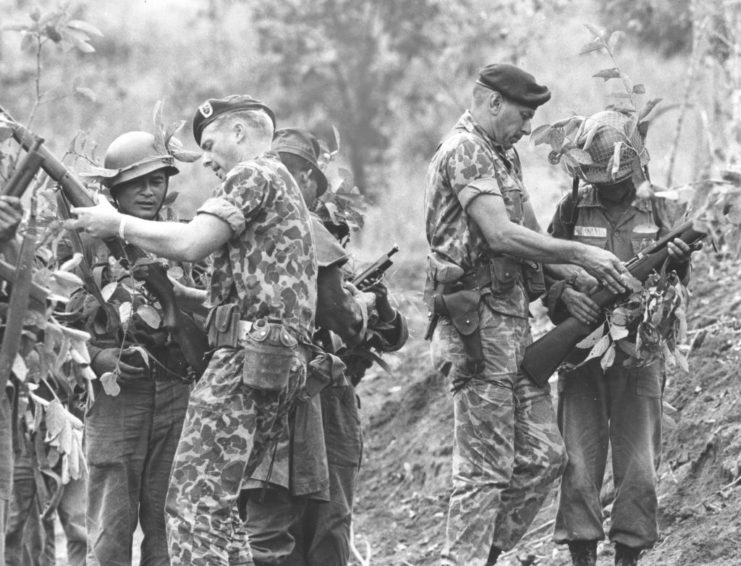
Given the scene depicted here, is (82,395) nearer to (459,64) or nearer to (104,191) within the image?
(104,191)

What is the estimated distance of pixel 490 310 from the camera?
613 cm

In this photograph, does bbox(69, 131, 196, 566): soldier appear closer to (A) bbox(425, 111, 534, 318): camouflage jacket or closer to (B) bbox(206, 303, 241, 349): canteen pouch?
(B) bbox(206, 303, 241, 349): canteen pouch

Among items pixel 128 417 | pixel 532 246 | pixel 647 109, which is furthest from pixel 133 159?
pixel 647 109

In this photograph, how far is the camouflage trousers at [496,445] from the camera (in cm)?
596

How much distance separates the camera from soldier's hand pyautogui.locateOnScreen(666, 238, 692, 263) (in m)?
6.07

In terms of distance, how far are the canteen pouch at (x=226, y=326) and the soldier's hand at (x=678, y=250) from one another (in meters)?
2.09

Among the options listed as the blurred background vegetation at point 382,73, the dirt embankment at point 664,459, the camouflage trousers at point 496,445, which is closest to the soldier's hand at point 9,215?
the camouflage trousers at point 496,445

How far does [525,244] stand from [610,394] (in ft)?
3.41

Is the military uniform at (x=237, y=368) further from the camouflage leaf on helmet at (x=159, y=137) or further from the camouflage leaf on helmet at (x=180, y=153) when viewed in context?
the camouflage leaf on helmet at (x=159, y=137)

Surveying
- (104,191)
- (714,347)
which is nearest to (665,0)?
(714,347)

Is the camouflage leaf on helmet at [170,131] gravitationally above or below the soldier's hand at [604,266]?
above

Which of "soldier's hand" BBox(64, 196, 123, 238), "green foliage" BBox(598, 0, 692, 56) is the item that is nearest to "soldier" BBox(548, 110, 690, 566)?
"soldier's hand" BBox(64, 196, 123, 238)

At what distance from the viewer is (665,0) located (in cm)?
1293

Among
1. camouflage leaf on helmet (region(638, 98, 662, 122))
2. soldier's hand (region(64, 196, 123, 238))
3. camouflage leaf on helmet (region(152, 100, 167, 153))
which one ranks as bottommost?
soldier's hand (region(64, 196, 123, 238))
